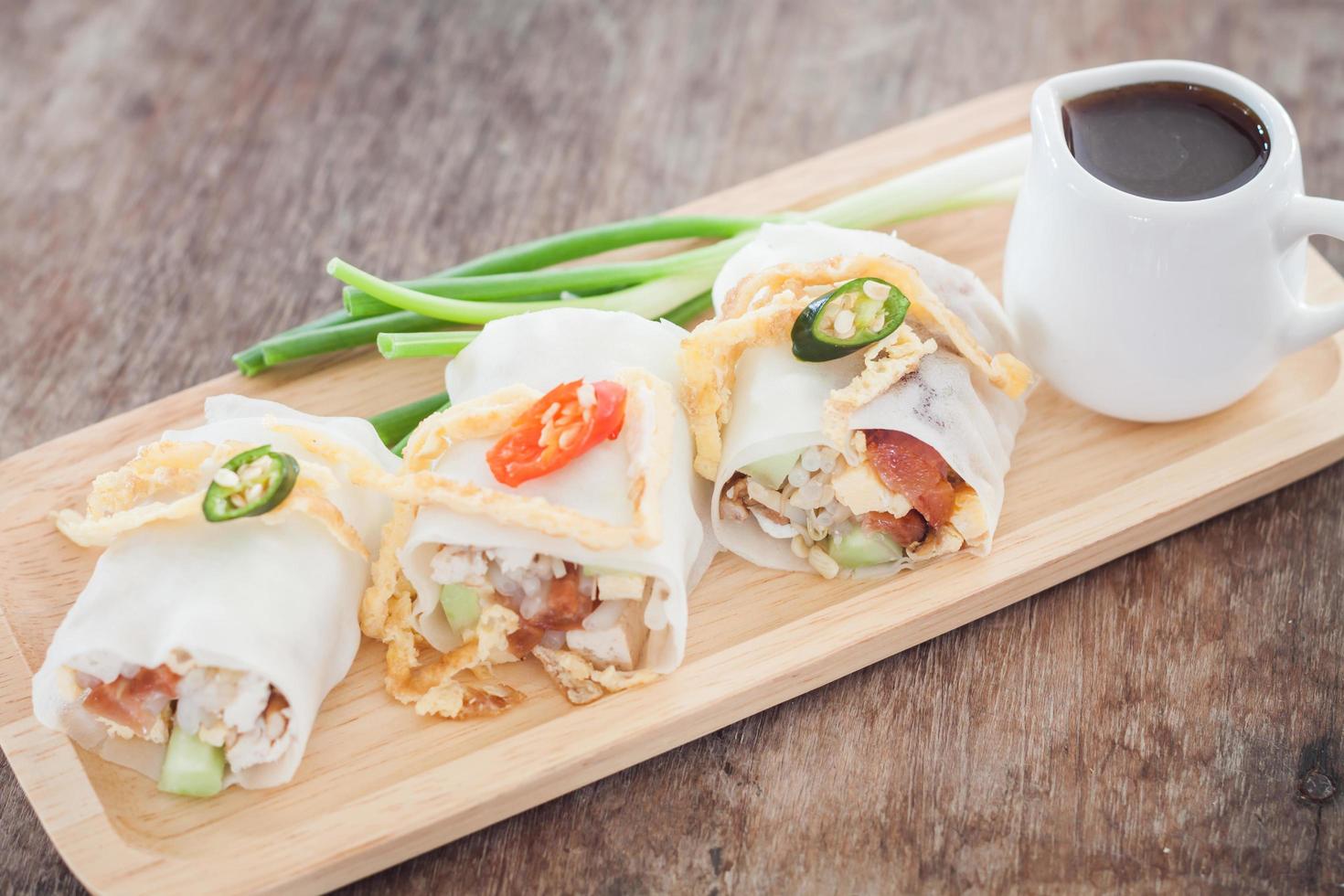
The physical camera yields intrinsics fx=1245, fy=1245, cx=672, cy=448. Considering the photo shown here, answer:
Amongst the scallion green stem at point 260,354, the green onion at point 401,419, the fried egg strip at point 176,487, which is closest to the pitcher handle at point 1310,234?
the green onion at point 401,419

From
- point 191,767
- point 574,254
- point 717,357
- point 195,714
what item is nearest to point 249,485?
point 195,714

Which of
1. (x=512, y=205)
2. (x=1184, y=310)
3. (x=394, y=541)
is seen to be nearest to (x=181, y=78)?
(x=512, y=205)

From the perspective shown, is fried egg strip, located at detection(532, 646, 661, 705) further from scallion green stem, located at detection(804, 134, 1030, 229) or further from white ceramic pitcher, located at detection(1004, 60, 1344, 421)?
scallion green stem, located at detection(804, 134, 1030, 229)

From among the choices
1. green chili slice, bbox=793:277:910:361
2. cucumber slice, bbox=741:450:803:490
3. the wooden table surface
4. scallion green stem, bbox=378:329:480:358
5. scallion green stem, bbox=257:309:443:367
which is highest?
green chili slice, bbox=793:277:910:361

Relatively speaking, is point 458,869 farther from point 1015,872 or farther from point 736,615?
point 1015,872

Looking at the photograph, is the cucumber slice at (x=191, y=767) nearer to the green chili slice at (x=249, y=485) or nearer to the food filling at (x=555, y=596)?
the green chili slice at (x=249, y=485)

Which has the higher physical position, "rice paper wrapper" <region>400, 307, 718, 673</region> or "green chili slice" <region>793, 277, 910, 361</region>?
"green chili slice" <region>793, 277, 910, 361</region>

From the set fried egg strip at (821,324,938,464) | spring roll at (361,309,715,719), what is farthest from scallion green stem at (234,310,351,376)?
fried egg strip at (821,324,938,464)
